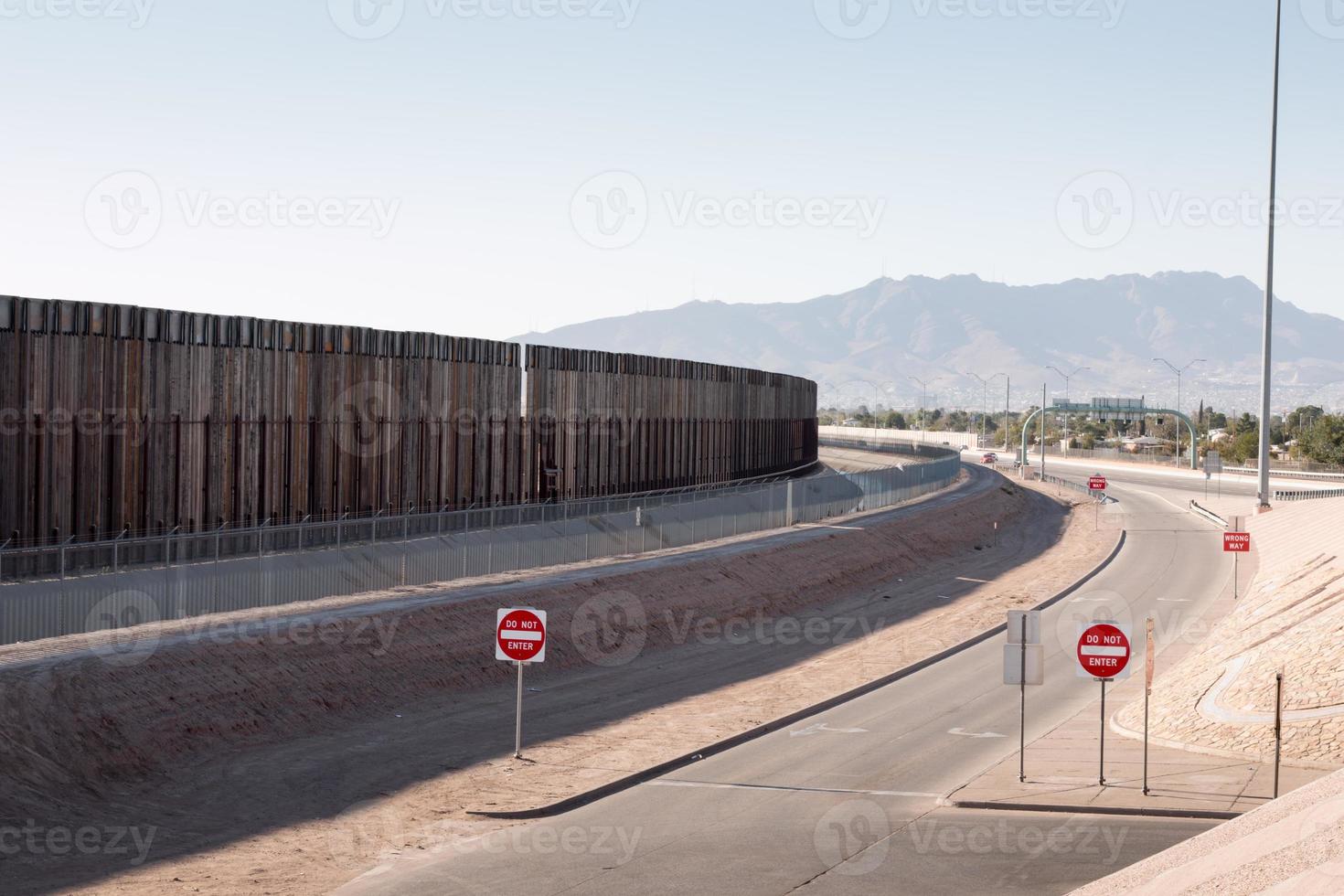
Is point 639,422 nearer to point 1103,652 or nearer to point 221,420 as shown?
point 221,420

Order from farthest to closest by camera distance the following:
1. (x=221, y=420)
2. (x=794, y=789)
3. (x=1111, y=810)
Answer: (x=221, y=420), (x=794, y=789), (x=1111, y=810)

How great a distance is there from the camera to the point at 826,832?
57.0 ft

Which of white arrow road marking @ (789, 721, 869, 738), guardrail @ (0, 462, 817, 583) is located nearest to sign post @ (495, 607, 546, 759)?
white arrow road marking @ (789, 721, 869, 738)

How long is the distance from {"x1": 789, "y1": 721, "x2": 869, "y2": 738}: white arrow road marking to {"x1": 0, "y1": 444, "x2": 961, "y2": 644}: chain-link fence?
423 inches

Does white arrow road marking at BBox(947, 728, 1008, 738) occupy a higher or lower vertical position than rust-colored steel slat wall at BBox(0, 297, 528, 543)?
lower

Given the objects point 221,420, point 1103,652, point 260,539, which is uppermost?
point 221,420
